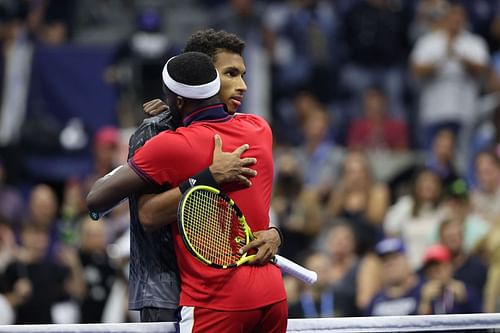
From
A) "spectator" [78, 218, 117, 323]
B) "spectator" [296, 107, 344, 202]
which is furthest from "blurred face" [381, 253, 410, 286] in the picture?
"spectator" [296, 107, 344, 202]

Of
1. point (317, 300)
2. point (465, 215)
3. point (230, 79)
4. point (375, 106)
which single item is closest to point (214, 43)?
point (230, 79)

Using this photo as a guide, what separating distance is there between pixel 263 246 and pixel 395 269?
4587mm

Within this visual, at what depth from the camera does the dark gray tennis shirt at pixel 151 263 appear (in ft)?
18.5

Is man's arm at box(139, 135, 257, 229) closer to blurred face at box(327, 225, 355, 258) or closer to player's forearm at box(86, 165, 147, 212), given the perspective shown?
player's forearm at box(86, 165, 147, 212)

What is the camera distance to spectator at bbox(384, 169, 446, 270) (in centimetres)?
1110

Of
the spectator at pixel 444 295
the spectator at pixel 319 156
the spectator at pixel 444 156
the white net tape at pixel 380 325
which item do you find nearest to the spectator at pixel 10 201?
the spectator at pixel 319 156

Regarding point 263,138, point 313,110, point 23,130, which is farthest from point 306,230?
point 263,138

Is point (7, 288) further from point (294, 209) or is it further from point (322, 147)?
point (322, 147)

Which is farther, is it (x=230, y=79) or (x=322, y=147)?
(x=322, y=147)

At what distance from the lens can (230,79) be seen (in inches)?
228

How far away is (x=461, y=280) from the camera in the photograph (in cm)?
984

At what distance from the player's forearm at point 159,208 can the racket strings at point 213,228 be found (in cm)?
11

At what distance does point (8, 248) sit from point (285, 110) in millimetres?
3940

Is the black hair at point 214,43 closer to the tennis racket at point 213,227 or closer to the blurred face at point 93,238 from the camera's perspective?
the tennis racket at point 213,227
